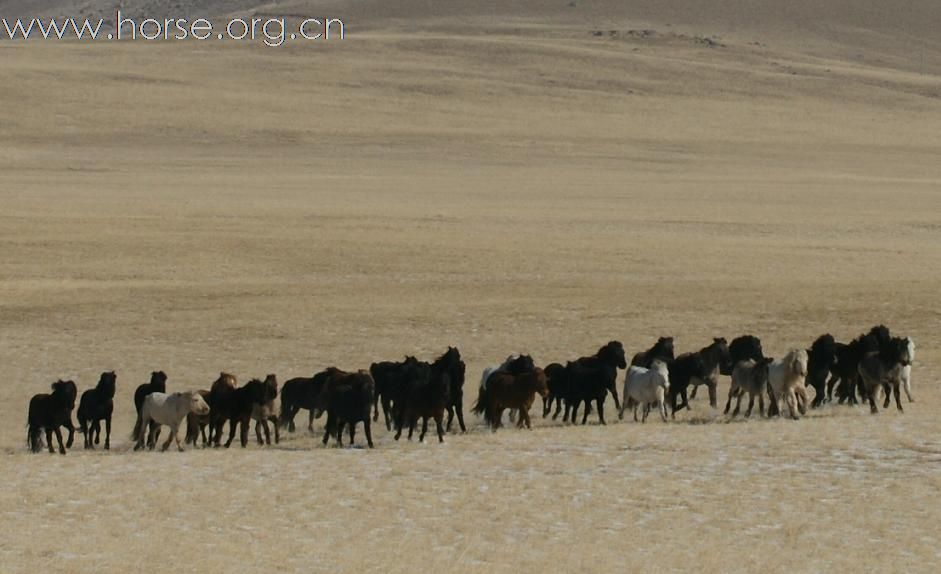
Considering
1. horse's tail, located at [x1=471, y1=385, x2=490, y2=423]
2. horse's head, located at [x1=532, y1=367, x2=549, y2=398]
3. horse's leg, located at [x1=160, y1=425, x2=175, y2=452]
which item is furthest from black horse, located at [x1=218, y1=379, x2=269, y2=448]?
horse's head, located at [x1=532, y1=367, x2=549, y2=398]

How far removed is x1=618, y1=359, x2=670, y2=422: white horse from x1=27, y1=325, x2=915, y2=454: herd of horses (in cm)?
2

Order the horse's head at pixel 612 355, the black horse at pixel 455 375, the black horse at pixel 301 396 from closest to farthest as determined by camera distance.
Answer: the black horse at pixel 455 375 → the black horse at pixel 301 396 → the horse's head at pixel 612 355

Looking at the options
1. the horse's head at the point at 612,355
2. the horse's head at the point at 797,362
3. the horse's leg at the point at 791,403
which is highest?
the horse's head at the point at 612,355

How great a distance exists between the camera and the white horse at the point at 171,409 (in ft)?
53.3

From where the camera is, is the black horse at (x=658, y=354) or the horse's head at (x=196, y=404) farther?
the black horse at (x=658, y=354)

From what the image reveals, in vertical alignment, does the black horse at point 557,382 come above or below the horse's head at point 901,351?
below

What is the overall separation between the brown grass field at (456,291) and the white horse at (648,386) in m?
0.40

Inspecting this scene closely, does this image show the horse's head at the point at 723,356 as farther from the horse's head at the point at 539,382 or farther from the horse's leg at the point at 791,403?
the horse's head at the point at 539,382

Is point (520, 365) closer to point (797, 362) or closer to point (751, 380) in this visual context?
point (751, 380)

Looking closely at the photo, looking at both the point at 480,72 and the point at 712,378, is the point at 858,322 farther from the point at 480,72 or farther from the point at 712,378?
the point at 480,72

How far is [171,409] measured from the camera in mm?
16328

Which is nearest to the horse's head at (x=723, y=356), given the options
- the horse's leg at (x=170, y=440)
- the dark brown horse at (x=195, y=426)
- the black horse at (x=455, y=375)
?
the black horse at (x=455, y=375)

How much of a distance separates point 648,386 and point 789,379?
5.15ft

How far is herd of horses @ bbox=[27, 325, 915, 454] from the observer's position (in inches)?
642
